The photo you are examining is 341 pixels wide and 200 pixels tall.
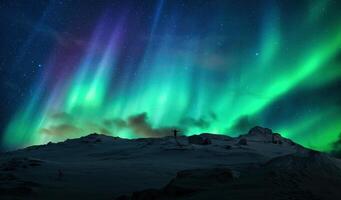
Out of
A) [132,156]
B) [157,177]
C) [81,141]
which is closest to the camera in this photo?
[157,177]

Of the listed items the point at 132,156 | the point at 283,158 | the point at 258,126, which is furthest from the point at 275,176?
the point at 258,126

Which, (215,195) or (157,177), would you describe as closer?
(215,195)

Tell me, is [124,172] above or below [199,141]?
below

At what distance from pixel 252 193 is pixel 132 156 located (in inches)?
1271

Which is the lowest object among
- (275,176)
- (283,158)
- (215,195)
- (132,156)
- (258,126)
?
(215,195)

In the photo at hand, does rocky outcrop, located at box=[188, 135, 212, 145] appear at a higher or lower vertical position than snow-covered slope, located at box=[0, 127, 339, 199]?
higher

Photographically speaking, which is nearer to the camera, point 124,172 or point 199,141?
point 124,172

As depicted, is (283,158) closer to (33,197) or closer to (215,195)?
(215,195)

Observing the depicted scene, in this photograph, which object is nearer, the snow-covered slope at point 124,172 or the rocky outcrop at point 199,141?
the snow-covered slope at point 124,172

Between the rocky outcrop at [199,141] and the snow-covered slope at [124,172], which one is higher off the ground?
the rocky outcrop at [199,141]

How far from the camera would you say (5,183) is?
22.0m

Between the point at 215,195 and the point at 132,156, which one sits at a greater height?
the point at 132,156

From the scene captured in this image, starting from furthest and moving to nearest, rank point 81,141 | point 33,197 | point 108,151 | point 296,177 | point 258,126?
point 258,126, point 81,141, point 108,151, point 33,197, point 296,177

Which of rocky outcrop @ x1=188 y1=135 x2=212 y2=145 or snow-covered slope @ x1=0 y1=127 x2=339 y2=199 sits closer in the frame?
snow-covered slope @ x1=0 y1=127 x2=339 y2=199
